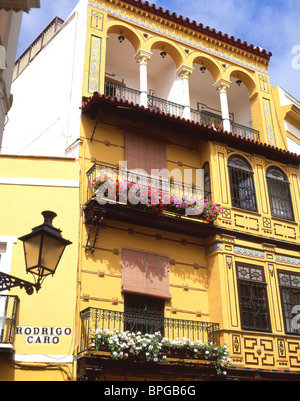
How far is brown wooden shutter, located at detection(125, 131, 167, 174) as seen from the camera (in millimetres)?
14289

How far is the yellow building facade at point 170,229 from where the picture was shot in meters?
11.7

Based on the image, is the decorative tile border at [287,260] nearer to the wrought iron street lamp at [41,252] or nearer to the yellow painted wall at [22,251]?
the yellow painted wall at [22,251]

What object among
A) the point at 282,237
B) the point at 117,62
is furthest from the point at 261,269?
the point at 117,62

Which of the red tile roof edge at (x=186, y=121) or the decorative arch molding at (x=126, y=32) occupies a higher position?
the decorative arch molding at (x=126, y=32)

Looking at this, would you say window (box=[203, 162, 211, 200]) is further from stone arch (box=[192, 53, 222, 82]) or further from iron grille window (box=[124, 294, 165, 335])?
stone arch (box=[192, 53, 222, 82])

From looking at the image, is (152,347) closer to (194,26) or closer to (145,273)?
(145,273)

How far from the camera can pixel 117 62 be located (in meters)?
17.7

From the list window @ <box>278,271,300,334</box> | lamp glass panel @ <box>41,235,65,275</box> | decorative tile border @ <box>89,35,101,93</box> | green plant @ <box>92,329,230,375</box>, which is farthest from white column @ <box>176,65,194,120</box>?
lamp glass panel @ <box>41,235,65,275</box>

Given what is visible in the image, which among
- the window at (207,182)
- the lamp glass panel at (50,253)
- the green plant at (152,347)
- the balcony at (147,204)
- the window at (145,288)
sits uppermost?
the window at (207,182)

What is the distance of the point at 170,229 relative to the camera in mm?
13664

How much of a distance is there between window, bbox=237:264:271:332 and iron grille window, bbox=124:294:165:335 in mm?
2168

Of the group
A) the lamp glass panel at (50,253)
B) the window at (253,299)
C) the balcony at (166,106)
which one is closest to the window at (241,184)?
Answer: the balcony at (166,106)

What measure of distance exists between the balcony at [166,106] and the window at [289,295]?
16.0 ft

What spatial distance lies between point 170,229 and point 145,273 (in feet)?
4.71
